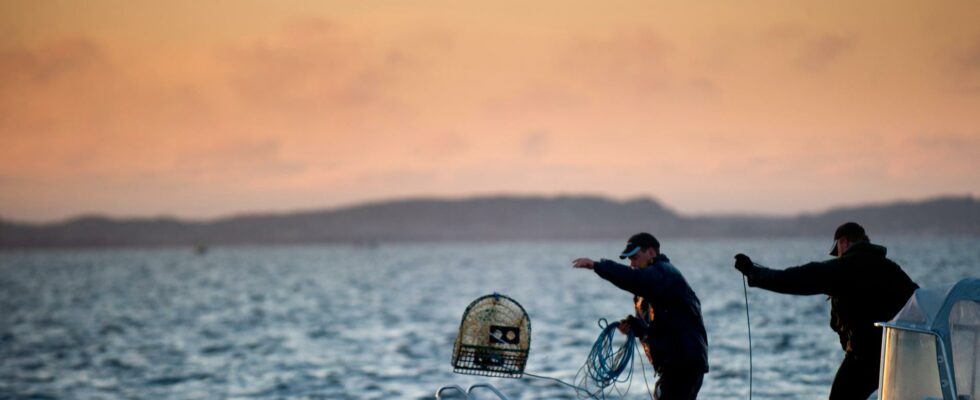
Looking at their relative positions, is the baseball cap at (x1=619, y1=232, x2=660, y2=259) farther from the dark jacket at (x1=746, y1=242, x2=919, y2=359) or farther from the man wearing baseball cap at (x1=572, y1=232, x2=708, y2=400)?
the dark jacket at (x1=746, y1=242, x2=919, y2=359)

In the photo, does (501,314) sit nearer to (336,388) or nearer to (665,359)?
(665,359)

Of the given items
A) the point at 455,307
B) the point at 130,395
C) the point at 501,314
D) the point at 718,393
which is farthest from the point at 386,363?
the point at 455,307

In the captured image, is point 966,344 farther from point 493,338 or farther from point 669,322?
point 493,338

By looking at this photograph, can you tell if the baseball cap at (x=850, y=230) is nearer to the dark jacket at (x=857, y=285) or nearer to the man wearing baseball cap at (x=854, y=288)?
the man wearing baseball cap at (x=854, y=288)

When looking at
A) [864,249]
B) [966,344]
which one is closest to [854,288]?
[864,249]

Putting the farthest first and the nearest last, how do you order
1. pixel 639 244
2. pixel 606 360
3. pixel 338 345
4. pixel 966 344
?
pixel 338 345
pixel 606 360
pixel 639 244
pixel 966 344

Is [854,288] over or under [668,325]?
over

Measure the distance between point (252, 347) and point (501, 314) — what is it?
2909 centimetres

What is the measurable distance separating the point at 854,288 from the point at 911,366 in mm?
888

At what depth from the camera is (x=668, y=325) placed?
32.0 ft

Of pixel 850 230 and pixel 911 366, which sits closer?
pixel 911 366

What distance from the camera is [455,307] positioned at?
2322 inches

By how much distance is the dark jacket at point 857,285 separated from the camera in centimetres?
965

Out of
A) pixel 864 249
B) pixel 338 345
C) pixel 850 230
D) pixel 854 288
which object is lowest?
pixel 338 345
